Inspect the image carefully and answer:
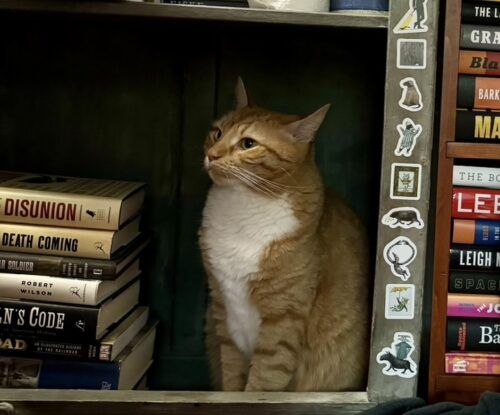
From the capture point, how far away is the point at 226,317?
1.37 meters

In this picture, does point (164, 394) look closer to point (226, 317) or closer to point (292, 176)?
point (226, 317)

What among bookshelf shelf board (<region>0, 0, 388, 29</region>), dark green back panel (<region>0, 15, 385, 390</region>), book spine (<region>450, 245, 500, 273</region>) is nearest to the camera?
bookshelf shelf board (<region>0, 0, 388, 29</region>)

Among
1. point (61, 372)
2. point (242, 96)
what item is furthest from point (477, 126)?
point (61, 372)

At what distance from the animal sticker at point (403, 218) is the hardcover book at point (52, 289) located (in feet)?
1.85

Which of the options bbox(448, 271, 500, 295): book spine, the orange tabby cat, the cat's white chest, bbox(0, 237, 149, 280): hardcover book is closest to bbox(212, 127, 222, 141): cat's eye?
the orange tabby cat

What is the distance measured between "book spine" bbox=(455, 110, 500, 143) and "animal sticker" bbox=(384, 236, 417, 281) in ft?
0.75

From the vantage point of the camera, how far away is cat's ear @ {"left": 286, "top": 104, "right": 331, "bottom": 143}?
130 centimetres

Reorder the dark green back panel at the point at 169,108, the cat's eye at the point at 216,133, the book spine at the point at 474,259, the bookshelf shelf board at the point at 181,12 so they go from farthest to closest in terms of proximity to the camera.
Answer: the dark green back panel at the point at 169,108
the cat's eye at the point at 216,133
the book spine at the point at 474,259
the bookshelf shelf board at the point at 181,12

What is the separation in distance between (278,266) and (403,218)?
258mm

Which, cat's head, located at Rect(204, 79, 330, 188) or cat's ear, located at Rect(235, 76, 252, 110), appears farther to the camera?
cat's ear, located at Rect(235, 76, 252, 110)

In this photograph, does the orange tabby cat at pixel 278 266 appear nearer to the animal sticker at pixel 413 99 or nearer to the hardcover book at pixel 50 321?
the animal sticker at pixel 413 99

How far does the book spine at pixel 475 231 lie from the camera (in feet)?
4.12

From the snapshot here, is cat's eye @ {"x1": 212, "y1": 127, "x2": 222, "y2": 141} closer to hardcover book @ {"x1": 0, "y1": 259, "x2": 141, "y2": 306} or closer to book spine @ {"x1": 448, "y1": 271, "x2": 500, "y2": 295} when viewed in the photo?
hardcover book @ {"x1": 0, "y1": 259, "x2": 141, "y2": 306}

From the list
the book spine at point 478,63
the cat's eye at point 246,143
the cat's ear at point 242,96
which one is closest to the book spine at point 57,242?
the cat's eye at point 246,143
